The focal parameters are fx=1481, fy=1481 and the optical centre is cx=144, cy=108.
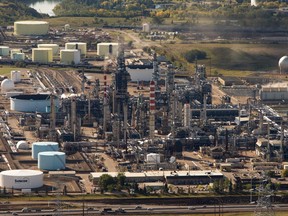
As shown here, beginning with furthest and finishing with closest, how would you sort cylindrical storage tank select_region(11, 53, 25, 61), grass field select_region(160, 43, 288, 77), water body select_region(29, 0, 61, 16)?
water body select_region(29, 0, 61, 16)
cylindrical storage tank select_region(11, 53, 25, 61)
grass field select_region(160, 43, 288, 77)

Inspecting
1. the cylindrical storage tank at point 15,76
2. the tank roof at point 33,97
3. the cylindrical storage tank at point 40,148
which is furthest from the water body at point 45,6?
the cylindrical storage tank at point 40,148

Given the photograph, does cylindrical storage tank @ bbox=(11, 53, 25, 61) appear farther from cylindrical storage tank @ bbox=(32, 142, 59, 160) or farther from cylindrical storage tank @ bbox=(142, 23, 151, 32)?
cylindrical storage tank @ bbox=(32, 142, 59, 160)

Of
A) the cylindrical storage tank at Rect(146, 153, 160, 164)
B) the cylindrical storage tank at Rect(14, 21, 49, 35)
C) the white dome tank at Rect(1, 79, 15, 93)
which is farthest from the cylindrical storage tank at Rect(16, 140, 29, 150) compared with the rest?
the cylindrical storage tank at Rect(14, 21, 49, 35)

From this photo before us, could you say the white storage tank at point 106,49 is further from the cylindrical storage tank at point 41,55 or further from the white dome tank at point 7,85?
the white dome tank at point 7,85

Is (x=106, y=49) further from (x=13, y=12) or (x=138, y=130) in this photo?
(x=138, y=130)

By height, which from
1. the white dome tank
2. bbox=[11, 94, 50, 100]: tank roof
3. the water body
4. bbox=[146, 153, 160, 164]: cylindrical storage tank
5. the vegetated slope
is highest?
bbox=[11, 94, 50, 100]: tank roof

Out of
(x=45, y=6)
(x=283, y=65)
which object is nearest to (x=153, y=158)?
(x=283, y=65)

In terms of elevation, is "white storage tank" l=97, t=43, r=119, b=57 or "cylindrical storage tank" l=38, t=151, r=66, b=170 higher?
"cylindrical storage tank" l=38, t=151, r=66, b=170
